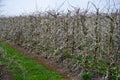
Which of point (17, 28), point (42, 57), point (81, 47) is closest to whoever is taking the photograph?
point (81, 47)

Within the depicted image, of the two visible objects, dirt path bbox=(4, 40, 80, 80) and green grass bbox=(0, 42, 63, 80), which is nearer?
green grass bbox=(0, 42, 63, 80)

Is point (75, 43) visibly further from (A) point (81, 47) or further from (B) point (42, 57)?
(B) point (42, 57)

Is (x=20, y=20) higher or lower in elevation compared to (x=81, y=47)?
higher

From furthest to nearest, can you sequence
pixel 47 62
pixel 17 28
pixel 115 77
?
pixel 17 28, pixel 47 62, pixel 115 77

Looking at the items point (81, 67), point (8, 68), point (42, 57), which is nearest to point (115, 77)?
point (81, 67)

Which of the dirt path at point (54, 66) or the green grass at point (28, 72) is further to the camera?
the dirt path at point (54, 66)

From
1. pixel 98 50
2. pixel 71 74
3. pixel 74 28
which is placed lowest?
pixel 71 74

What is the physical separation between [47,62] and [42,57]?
107 inches

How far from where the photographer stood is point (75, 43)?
24344 millimetres

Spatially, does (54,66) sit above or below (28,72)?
above

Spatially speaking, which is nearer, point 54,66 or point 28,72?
point 28,72

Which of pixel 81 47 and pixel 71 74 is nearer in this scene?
pixel 71 74

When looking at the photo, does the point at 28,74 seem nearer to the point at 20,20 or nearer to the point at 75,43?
the point at 75,43

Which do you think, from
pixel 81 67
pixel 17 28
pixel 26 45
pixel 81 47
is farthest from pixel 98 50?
pixel 17 28
